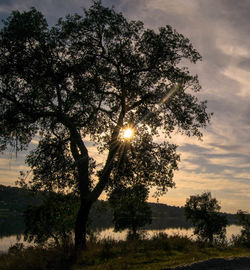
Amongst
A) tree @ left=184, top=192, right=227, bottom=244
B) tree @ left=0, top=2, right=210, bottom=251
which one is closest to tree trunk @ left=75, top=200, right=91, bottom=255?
tree @ left=0, top=2, right=210, bottom=251

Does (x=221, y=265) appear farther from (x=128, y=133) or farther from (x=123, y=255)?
(x=128, y=133)

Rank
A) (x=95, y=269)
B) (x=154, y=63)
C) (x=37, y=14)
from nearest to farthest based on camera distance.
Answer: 1. (x=95, y=269)
2. (x=37, y=14)
3. (x=154, y=63)

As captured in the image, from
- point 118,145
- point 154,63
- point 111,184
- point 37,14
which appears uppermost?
point 37,14

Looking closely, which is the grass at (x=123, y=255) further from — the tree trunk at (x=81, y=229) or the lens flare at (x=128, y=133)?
the lens flare at (x=128, y=133)

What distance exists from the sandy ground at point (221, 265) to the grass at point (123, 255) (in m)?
1.13

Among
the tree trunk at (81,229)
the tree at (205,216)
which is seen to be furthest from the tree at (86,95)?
the tree at (205,216)

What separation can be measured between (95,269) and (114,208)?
9586 mm

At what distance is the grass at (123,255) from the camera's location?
1213cm

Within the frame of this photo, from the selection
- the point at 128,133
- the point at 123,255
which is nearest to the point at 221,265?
the point at 123,255

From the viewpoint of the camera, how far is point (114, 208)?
822 inches

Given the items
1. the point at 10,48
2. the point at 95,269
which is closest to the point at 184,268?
the point at 95,269

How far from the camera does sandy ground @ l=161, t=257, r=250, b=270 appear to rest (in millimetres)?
10036

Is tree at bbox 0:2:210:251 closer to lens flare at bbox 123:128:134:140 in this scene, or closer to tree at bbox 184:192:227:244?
lens flare at bbox 123:128:134:140

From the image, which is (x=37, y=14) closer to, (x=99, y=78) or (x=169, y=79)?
(x=99, y=78)
